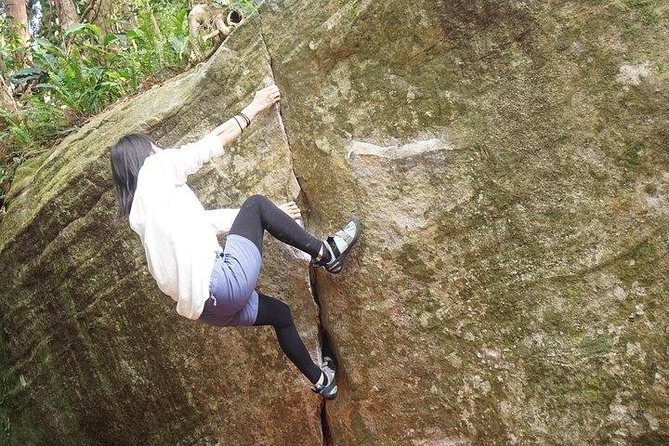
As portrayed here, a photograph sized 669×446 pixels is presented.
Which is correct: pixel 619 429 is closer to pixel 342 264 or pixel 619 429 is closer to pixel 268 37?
pixel 342 264

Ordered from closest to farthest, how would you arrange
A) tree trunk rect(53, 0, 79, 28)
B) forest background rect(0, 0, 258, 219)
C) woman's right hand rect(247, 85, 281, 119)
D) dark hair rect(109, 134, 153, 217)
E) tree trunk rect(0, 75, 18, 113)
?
dark hair rect(109, 134, 153, 217)
woman's right hand rect(247, 85, 281, 119)
forest background rect(0, 0, 258, 219)
tree trunk rect(0, 75, 18, 113)
tree trunk rect(53, 0, 79, 28)

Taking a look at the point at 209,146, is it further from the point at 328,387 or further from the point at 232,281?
the point at 328,387

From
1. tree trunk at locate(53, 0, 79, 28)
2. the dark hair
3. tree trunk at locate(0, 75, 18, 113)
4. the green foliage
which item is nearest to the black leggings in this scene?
the dark hair

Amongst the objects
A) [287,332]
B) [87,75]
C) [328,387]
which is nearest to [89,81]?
[87,75]

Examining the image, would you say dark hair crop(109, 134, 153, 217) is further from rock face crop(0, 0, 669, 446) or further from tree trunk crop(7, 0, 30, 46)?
tree trunk crop(7, 0, 30, 46)

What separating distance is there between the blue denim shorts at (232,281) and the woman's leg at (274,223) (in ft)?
0.54

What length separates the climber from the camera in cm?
352

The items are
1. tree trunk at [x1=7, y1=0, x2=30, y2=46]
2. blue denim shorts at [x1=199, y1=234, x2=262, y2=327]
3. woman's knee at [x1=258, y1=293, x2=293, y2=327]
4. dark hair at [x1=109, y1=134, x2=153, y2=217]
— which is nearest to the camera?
blue denim shorts at [x1=199, y1=234, x2=262, y2=327]

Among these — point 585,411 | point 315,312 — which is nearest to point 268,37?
point 315,312

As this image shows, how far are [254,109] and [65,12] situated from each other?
680cm

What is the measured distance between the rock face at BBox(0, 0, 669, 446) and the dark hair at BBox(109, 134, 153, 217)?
1006mm

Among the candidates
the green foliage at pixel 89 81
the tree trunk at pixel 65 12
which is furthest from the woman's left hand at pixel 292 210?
the tree trunk at pixel 65 12

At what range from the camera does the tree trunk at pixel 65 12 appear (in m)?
9.35

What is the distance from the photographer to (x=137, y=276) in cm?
497
